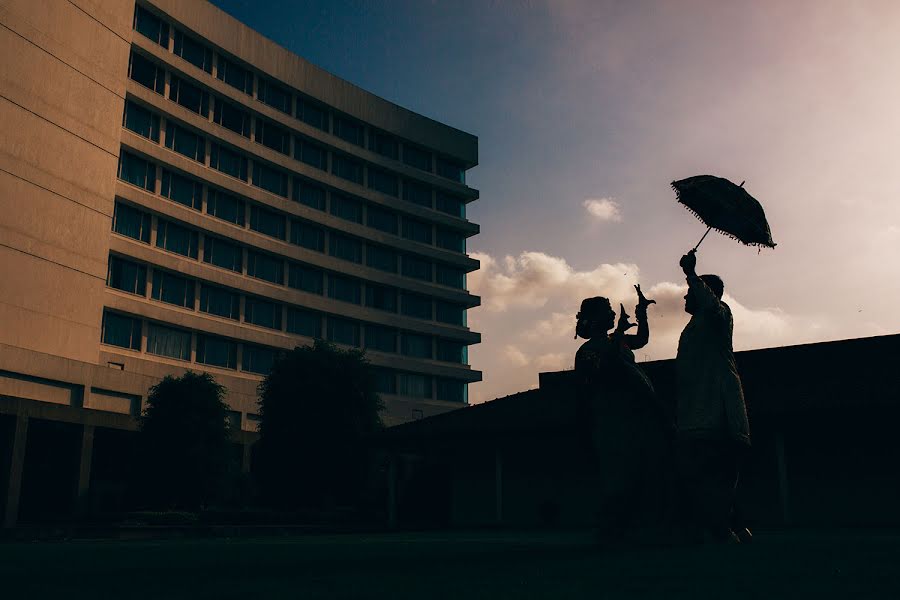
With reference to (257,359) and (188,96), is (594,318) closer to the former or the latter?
(257,359)

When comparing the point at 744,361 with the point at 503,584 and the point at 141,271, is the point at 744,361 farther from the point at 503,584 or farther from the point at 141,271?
the point at 141,271

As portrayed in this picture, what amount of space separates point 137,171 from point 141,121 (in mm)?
3244

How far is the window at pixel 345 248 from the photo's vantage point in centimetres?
6175

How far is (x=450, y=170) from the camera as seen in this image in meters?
72.4

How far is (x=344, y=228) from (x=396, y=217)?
258 inches

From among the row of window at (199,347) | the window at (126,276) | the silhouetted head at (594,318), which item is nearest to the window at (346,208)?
the row of window at (199,347)

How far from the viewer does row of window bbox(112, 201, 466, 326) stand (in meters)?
47.8

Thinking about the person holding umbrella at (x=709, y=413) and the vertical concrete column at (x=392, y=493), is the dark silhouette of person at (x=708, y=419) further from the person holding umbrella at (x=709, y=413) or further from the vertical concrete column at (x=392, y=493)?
the vertical concrete column at (x=392, y=493)

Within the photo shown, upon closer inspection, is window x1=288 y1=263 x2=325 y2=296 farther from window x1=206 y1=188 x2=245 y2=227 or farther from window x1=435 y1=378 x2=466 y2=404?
window x1=435 y1=378 x2=466 y2=404

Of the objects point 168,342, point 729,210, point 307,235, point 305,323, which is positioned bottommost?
point 729,210

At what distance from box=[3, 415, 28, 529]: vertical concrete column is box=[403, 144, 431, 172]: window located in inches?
1602

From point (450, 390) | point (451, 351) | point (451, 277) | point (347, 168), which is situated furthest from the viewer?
point (451, 277)

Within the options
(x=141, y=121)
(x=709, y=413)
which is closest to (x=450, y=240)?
(x=141, y=121)

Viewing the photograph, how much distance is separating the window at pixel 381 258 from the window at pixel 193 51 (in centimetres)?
1850
